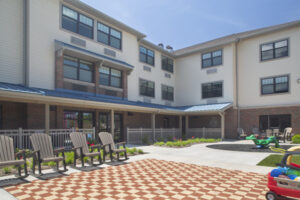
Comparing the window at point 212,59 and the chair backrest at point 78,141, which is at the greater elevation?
the window at point 212,59

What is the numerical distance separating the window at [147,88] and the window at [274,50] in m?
10.8

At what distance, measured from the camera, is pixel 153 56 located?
23172 mm

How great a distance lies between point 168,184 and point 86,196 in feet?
6.73

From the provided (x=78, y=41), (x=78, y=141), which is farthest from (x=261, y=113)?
(x=78, y=141)

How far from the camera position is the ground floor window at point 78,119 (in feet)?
47.3

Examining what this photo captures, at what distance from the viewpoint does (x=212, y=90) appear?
76.3 ft

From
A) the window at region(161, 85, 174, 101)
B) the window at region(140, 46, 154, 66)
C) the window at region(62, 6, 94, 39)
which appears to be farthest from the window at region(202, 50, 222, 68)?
the window at region(62, 6, 94, 39)

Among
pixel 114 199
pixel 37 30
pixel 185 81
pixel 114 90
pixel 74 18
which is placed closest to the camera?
pixel 114 199

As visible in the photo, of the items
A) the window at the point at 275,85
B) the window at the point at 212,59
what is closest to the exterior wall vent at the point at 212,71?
the window at the point at 212,59

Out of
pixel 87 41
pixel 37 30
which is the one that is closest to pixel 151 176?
pixel 37 30

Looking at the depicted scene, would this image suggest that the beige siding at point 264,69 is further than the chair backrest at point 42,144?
Yes

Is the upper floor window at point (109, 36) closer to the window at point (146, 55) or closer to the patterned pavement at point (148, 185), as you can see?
the window at point (146, 55)

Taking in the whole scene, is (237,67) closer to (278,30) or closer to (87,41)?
(278,30)

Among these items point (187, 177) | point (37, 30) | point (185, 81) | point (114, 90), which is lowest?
point (187, 177)
